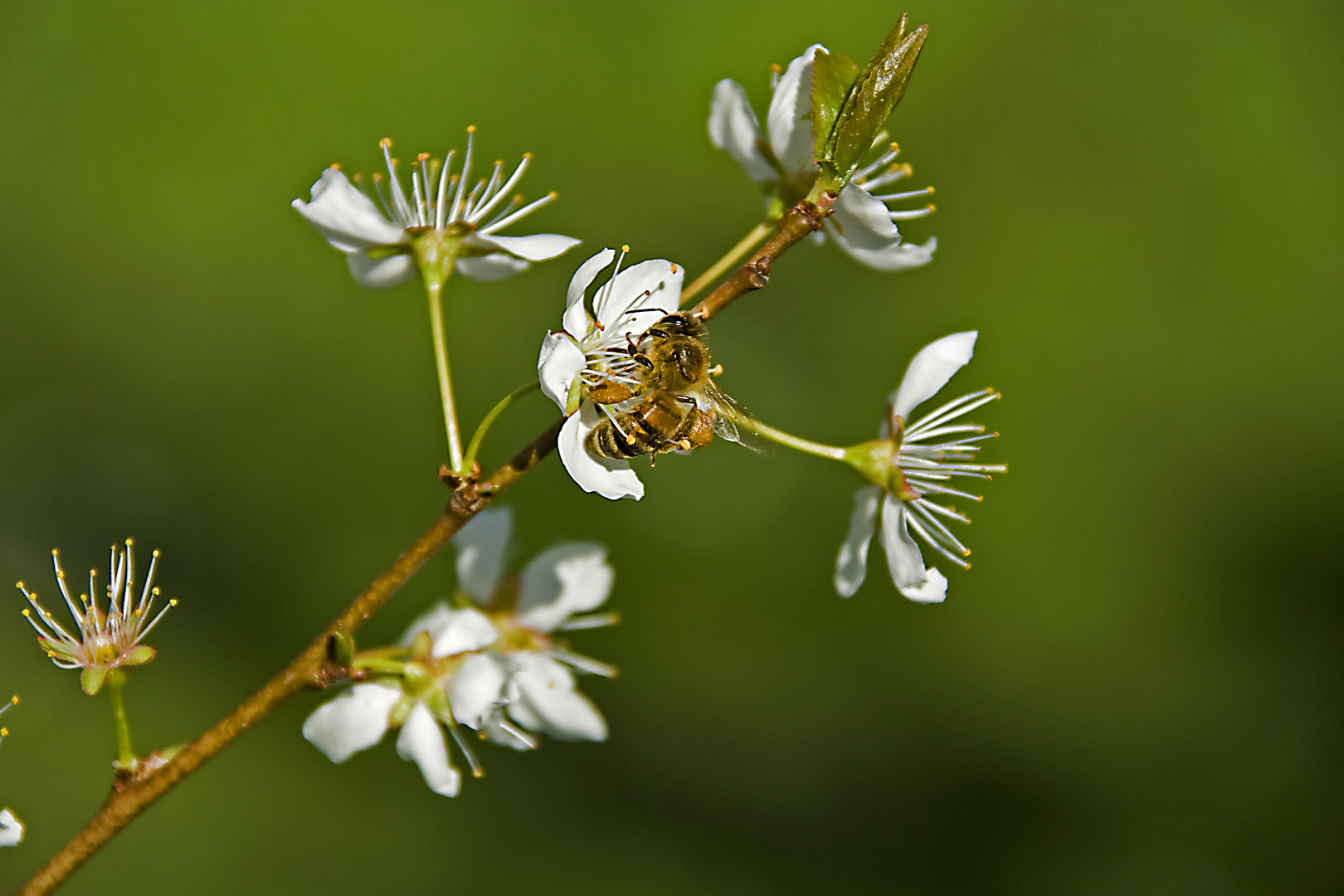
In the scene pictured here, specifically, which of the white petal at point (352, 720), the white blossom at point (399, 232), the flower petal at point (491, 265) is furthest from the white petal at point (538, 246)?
the white petal at point (352, 720)

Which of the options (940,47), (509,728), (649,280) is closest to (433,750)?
(509,728)

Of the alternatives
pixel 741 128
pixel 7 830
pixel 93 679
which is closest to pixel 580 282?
pixel 741 128

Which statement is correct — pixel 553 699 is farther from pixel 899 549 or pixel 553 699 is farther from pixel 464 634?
pixel 899 549

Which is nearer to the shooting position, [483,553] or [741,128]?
[741,128]

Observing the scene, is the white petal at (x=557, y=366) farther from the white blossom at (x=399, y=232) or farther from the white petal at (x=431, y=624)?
the white petal at (x=431, y=624)

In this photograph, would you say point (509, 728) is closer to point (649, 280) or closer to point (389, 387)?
point (649, 280)

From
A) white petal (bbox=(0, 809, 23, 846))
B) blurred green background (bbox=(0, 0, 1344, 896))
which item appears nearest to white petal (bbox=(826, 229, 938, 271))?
white petal (bbox=(0, 809, 23, 846))
